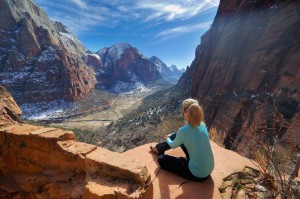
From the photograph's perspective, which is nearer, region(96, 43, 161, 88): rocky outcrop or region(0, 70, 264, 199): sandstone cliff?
region(0, 70, 264, 199): sandstone cliff

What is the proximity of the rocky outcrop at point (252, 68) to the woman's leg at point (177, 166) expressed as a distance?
31.7 feet

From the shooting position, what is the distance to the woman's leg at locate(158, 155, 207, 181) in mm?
3553

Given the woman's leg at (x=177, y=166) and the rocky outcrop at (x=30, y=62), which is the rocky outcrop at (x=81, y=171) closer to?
the woman's leg at (x=177, y=166)

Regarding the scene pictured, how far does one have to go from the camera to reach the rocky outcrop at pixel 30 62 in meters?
61.6

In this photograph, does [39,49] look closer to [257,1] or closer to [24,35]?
[24,35]

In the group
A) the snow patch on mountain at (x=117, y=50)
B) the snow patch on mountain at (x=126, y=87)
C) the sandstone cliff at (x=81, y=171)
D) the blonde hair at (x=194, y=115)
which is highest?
the snow patch on mountain at (x=117, y=50)

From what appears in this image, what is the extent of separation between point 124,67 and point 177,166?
13513 centimetres

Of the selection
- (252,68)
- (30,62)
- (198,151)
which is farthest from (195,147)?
(30,62)

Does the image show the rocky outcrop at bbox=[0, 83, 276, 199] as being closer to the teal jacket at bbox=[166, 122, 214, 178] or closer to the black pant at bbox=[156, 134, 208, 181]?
the black pant at bbox=[156, 134, 208, 181]

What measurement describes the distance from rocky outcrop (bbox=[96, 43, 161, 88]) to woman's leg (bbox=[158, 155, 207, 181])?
113598 mm

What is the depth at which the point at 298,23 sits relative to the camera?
18.1 meters

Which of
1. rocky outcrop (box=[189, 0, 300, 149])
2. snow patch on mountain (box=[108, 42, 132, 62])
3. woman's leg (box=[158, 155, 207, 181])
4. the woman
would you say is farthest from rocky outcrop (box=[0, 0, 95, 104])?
the woman

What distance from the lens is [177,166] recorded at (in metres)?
3.70

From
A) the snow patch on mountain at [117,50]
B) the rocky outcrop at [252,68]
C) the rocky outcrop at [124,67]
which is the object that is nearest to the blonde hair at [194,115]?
the rocky outcrop at [252,68]
